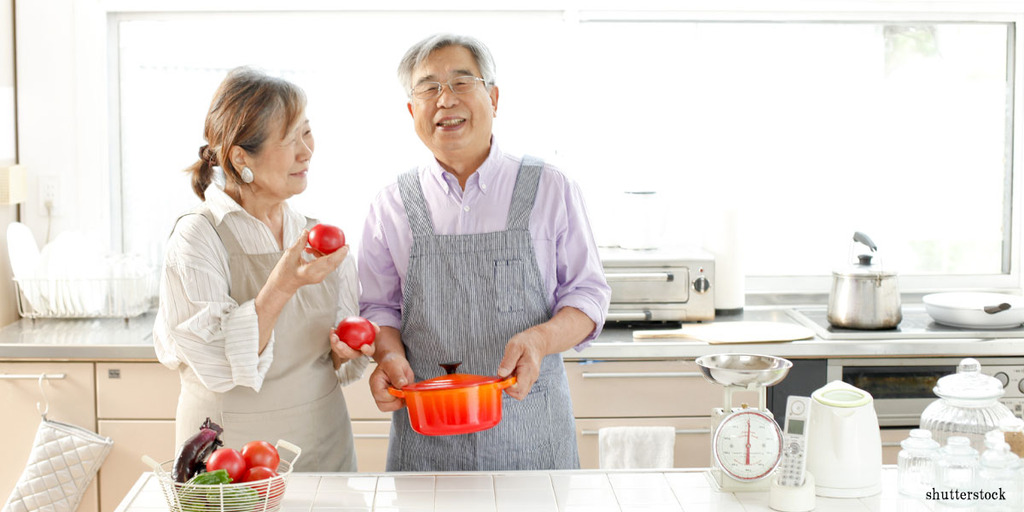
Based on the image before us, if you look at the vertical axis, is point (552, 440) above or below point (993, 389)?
below

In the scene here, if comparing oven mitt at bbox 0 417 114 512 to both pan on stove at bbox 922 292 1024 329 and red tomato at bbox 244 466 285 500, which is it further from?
pan on stove at bbox 922 292 1024 329

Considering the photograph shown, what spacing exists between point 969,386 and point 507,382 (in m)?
0.74

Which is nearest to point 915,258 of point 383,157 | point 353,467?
point 383,157

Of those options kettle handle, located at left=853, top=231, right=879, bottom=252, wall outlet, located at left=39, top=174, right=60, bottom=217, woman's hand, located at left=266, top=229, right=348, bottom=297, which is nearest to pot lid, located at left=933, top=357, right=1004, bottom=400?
woman's hand, located at left=266, top=229, right=348, bottom=297

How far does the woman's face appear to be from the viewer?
1.89 meters

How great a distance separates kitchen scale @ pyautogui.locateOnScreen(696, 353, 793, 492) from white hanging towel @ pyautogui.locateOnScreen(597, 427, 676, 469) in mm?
1203

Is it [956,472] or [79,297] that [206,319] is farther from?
[79,297]

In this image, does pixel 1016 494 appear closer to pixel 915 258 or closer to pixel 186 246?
pixel 186 246

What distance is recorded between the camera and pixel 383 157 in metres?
3.44

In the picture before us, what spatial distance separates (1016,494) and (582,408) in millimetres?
1514

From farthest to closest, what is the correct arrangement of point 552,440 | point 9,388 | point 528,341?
1. point 9,388
2. point 552,440
3. point 528,341

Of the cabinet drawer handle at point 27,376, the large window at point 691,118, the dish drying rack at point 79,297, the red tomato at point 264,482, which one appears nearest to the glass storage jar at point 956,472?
the red tomato at point 264,482

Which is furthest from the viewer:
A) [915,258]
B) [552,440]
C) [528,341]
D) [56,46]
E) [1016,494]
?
[915,258]

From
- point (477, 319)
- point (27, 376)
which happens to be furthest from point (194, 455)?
point (27, 376)
